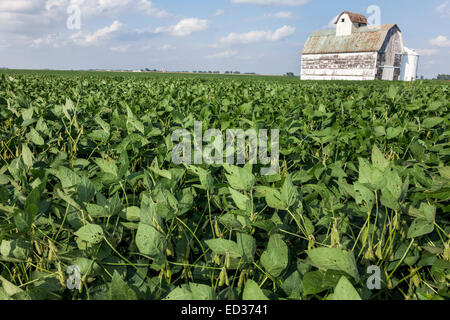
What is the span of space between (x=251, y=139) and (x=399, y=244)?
1066 mm

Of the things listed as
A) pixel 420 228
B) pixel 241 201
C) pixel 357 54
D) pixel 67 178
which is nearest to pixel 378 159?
pixel 420 228

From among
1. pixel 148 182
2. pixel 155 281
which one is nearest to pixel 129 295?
pixel 155 281

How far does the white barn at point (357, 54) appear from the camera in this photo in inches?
1345

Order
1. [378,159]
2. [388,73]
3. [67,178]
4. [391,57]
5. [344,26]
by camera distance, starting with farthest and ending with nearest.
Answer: [344,26] < [391,57] < [388,73] < [378,159] < [67,178]

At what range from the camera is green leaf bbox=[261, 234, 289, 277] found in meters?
0.81

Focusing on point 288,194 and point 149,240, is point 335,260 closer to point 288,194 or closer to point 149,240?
point 288,194

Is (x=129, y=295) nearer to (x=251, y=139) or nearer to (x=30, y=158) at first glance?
(x=30, y=158)

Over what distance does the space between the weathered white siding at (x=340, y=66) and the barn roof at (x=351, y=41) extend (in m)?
0.57

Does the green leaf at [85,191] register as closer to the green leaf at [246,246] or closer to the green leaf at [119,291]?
the green leaf at [119,291]

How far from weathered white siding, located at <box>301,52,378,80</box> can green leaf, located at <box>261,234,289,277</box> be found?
37.8 meters

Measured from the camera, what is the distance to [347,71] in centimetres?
3612

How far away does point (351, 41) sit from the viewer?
3609 centimetres

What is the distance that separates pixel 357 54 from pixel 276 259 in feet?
129

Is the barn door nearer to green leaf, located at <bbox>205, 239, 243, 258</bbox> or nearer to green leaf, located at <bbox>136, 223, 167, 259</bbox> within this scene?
green leaf, located at <bbox>205, 239, 243, 258</bbox>
